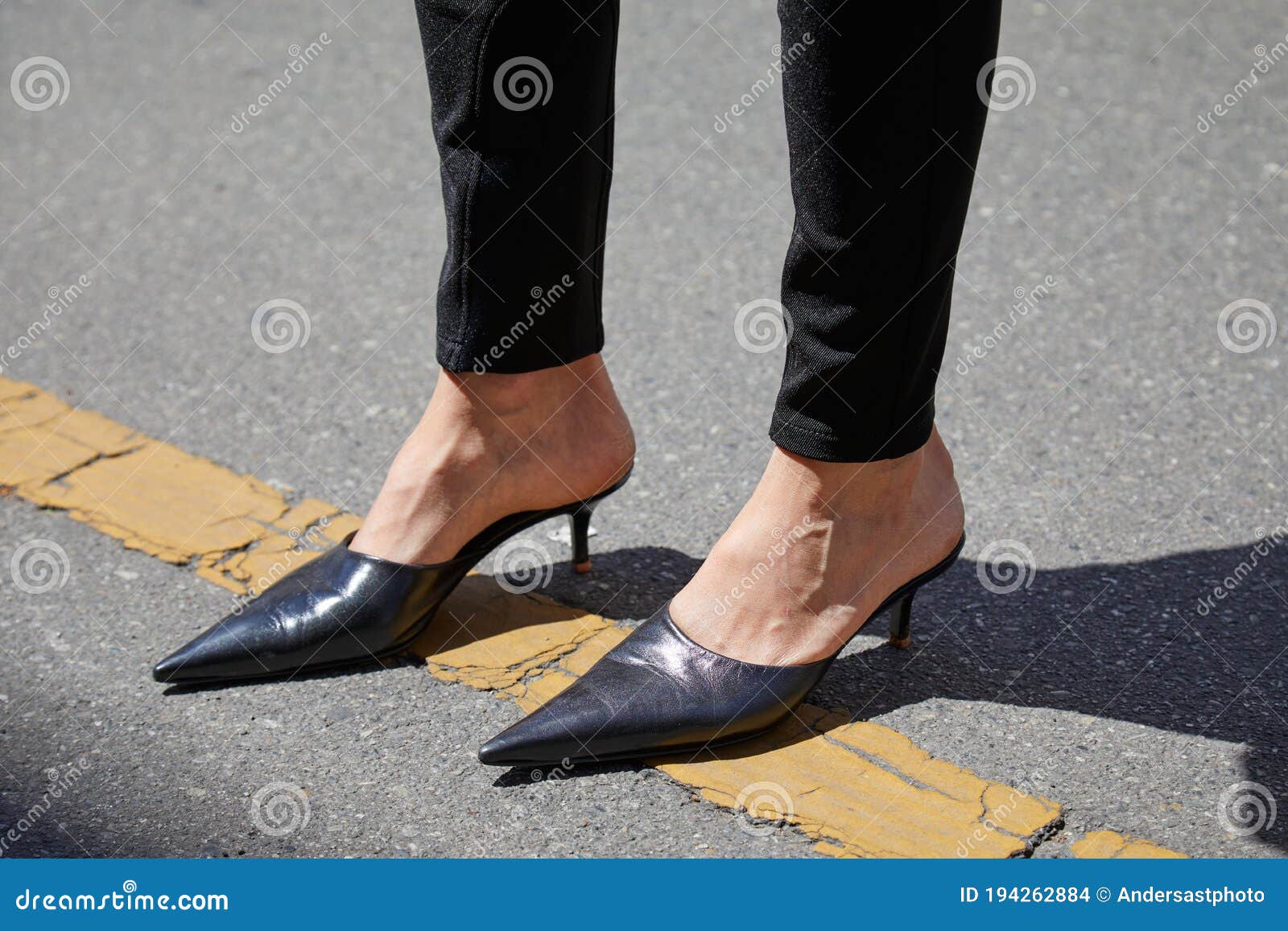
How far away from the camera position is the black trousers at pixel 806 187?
150 cm

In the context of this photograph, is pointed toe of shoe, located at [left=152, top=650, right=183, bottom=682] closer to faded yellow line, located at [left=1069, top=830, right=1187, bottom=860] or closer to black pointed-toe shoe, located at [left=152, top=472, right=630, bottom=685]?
black pointed-toe shoe, located at [left=152, top=472, right=630, bottom=685]

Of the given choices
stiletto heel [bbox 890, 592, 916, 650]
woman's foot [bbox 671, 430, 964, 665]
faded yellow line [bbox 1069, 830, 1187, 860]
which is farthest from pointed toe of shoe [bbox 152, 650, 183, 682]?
faded yellow line [bbox 1069, 830, 1187, 860]

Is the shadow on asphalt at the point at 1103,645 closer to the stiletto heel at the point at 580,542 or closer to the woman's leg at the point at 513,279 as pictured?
the stiletto heel at the point at 580,542

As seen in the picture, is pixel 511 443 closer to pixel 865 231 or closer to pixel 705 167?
pixel 865 231

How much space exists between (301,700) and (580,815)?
48 cm

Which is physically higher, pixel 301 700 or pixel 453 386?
pixel 453 386

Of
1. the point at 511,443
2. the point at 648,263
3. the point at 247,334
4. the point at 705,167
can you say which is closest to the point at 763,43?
the point at 705,167

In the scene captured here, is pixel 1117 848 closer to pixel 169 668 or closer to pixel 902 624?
pixel 902 624

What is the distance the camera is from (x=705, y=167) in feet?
12.0

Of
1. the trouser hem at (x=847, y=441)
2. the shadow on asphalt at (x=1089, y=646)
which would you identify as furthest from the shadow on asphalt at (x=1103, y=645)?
the trouser hem at (x=847, y=441)

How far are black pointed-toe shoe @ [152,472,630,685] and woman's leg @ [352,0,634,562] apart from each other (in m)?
0.04

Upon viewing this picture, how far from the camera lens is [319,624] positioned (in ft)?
6.16

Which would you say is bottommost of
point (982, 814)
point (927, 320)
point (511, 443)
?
point (511, 443)

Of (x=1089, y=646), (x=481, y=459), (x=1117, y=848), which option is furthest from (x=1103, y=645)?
(x=481, y=459)
